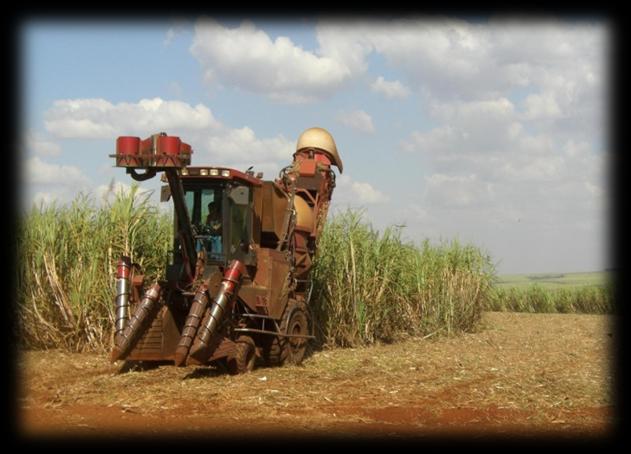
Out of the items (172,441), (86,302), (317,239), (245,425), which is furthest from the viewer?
(317,239)

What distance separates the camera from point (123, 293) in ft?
33.9

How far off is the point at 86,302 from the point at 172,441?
19.8 feet

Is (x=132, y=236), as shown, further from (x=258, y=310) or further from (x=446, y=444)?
(x=446, y=444)

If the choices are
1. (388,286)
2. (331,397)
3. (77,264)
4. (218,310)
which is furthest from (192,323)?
(388,286)

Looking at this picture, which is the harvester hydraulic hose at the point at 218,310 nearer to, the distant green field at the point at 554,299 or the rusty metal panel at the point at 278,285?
the rusty metal panel at the point at 278,285

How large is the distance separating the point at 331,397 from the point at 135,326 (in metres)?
2.77

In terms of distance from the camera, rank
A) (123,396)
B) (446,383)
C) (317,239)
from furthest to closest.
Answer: (317,239), (446,383), (123,396)

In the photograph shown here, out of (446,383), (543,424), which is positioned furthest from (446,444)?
(446,383)

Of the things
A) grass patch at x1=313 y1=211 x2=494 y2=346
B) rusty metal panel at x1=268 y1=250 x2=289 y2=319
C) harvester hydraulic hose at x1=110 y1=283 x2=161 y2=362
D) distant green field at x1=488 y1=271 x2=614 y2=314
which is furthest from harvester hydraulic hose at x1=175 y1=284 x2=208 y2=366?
distant green field at x1=488 y1=271 x2=614 y2=314

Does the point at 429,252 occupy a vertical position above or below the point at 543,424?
above

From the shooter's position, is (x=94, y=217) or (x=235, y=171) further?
(x=94, y=217)

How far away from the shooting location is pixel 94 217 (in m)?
12.9

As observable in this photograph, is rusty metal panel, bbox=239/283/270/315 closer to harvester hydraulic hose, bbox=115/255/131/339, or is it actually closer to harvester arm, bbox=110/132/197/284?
harvester hydraulic hose, bbox=115/255/131/339

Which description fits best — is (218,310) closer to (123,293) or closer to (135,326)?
(135,326)
